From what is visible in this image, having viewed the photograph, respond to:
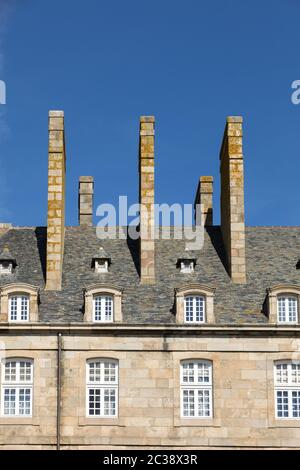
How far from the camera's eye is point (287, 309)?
4856 centimetres

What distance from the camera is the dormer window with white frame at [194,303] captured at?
4838 centimetres

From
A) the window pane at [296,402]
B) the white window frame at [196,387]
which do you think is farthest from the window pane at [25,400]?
the window pane at [296,402]

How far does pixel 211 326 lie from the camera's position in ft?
157

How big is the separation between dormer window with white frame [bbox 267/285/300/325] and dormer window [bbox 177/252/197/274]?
3.92m

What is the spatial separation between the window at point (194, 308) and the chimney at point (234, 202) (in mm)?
2499

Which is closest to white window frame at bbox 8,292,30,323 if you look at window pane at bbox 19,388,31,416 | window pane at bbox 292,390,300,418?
window pane at bbox 19,388,31,416

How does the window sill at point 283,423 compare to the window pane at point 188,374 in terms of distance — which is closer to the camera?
the window sill at point 283,423

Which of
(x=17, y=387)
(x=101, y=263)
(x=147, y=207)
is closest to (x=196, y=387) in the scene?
(x=17, y=387)

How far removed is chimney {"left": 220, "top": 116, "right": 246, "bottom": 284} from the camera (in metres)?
50.8

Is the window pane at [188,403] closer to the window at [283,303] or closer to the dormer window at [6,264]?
the window at [283,303]
